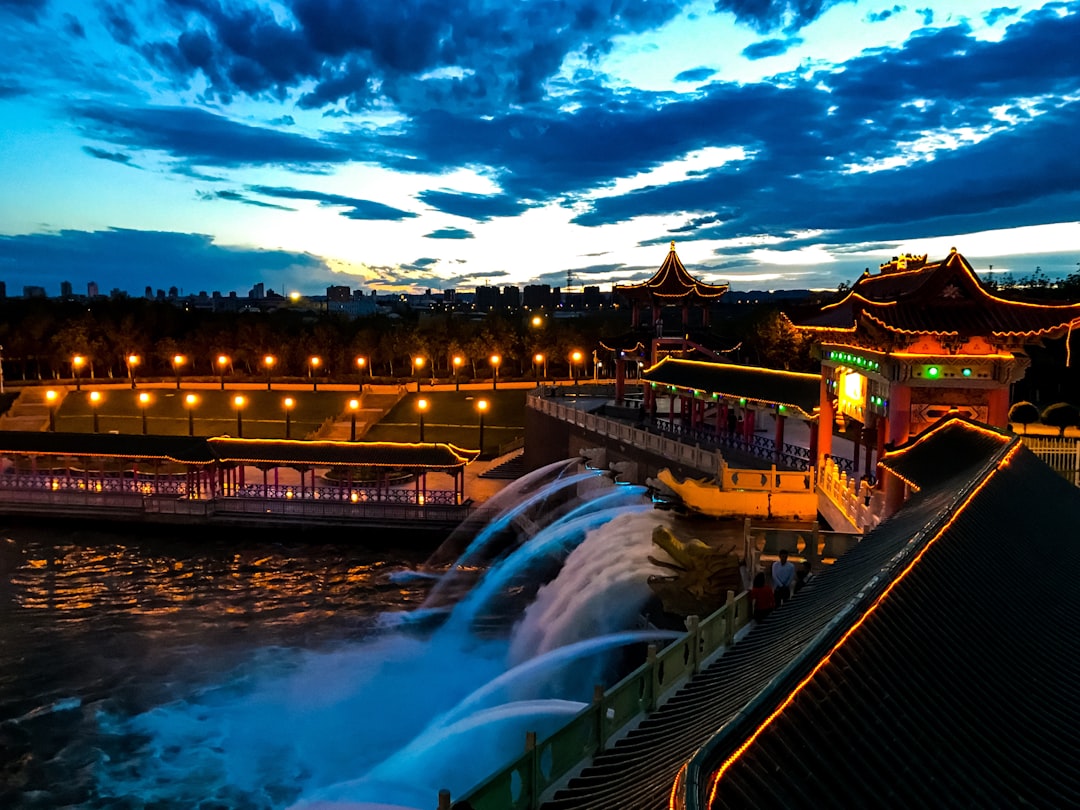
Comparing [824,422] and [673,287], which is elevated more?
[673,287]

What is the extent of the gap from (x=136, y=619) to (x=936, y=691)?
2490 centimetres

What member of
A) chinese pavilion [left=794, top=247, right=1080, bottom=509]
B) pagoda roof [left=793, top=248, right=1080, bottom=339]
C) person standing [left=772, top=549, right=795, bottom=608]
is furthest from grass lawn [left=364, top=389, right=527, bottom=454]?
person standing [left=772, top=549, right=795, bottom=608]

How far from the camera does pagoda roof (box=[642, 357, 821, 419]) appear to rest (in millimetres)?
29516

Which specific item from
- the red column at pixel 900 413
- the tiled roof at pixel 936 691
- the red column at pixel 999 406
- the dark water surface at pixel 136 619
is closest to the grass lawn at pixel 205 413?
the dark water surface at pixel 136 619

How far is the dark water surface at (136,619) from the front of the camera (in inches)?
729

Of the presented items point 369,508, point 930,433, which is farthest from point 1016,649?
point 369,508

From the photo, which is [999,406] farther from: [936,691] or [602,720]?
[936,691]

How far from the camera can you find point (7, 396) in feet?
186

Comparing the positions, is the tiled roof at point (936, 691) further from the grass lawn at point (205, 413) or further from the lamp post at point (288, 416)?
the grass lawn at point (205, 413)

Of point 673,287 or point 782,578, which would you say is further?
point 673,287

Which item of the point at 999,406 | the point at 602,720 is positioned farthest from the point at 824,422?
the point at 602,720

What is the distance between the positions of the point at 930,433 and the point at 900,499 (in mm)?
1775

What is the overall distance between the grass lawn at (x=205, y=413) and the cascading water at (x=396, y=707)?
31.4m

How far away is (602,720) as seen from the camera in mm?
9992
